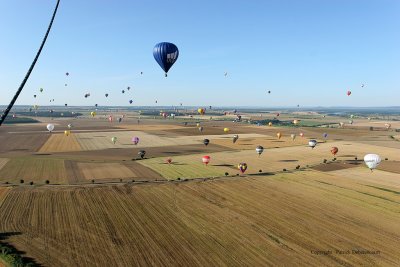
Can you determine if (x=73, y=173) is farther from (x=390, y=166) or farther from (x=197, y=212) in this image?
(x=390, y=166)

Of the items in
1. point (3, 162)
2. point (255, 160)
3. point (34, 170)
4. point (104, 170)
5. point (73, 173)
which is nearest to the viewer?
point (73, 173)

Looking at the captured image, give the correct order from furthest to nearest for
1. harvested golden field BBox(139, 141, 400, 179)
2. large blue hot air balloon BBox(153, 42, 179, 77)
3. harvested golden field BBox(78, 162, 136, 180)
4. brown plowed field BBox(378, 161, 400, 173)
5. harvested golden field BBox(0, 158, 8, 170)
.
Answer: brown plowed field BBox(378, 161, 400, 173), harvested golden field BBox(0, 158, 8, 170), large blue hot air balloon BBox(153, 42, 179, 77), harvested golden field BBox(139, 141, 400, 179), harvested golden field BBox(78, 162, 136, 180)

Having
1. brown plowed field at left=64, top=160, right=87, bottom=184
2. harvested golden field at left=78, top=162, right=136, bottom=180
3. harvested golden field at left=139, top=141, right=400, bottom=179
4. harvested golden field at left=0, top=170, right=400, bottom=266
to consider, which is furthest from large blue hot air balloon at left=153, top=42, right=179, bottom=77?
harvested golden field at left=0, top=170, right=400, bottom=266

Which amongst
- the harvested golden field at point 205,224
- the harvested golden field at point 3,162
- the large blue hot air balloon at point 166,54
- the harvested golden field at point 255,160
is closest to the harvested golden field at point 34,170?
the harvested golden field at point 3,162

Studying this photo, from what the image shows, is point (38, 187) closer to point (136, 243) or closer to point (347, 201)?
point (136, 243)

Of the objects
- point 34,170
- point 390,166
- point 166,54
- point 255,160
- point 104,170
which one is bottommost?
point 255,160

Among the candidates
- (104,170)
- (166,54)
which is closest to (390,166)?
(166,54)

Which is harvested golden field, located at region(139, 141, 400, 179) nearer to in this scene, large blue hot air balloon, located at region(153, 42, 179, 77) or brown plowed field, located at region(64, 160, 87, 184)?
brown plowed field, located at region(64, 160, 87, 184)
